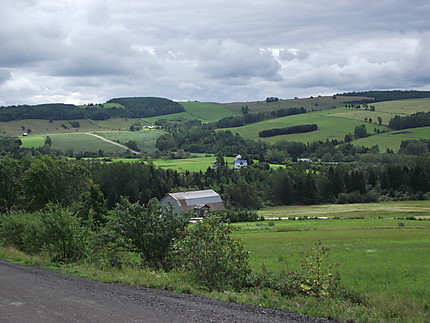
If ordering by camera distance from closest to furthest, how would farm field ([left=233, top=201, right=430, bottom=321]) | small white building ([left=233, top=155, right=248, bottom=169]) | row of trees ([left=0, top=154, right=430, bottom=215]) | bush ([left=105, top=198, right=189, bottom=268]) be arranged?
farm field ([left=233, top=201, right=430, bottom=321]), bush ([left=105, top=198, right=189, bottom=268]), row of trees ([left=0, top=154, right=430, bottom=215]), small white building ([left=233, top=155, right=248, bottom=169])

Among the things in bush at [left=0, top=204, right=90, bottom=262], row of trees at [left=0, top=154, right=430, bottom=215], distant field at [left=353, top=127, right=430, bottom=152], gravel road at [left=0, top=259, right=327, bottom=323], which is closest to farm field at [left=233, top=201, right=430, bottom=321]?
gravel road at [left=0, top=259, right=327, bottom=323]

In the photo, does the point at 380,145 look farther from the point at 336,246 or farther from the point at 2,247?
the point at 2,247

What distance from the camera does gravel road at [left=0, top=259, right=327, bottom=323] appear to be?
13.0m

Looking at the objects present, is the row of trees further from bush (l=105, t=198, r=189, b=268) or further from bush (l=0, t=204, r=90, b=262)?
bush (l=105, t=198, r=189, b=268)

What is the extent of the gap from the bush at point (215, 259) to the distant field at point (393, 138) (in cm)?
16745

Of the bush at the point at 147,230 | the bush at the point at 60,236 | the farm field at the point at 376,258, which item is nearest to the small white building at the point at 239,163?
the farm field at the point at 376,258

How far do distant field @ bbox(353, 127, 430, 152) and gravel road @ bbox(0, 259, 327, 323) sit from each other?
172 metres

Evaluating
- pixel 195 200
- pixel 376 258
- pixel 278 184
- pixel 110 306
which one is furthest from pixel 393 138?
pixel 110 306

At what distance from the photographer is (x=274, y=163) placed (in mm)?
176250

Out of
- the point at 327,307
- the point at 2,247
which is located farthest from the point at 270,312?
the point at 2,247

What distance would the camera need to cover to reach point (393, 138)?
621 feet

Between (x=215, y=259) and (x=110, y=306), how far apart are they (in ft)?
17.5

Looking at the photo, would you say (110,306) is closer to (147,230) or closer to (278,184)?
(147,230)

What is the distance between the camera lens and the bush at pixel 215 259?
18391 millimetres
